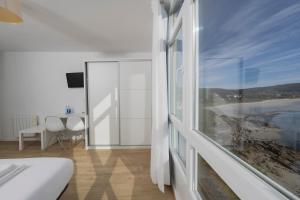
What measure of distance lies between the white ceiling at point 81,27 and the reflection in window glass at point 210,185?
2130 mm

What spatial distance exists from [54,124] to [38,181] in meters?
3.04

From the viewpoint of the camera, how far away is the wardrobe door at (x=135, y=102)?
13.6 ft

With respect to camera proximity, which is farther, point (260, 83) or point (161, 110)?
point (161, 110)

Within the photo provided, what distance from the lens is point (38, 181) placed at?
60.9 inches

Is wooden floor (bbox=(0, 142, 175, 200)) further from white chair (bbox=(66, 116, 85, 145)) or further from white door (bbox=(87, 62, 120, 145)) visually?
white chair (bbox=(66, 116, 85, 145))

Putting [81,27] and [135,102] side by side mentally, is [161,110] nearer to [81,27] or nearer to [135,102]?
[135,102]

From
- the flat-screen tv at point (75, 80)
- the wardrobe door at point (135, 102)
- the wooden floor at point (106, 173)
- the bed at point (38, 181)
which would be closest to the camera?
the bed at point (38, 181)

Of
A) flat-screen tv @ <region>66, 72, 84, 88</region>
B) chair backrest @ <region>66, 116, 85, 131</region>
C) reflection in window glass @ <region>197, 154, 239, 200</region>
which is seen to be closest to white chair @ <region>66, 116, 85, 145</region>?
chair backrest @ <region>66, 116, 85, 131</region>

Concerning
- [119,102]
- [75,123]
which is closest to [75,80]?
[75,123]

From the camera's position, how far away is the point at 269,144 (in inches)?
26.8

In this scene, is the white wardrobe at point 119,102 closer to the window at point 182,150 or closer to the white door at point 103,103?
the white door at point 103,103

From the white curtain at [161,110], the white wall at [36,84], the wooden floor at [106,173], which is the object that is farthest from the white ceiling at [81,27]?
the wooden floor at [106,173]

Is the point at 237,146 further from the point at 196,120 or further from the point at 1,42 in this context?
the point at 1,42

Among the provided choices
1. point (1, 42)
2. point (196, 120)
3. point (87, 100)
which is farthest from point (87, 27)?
point (196, 120)
